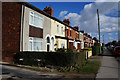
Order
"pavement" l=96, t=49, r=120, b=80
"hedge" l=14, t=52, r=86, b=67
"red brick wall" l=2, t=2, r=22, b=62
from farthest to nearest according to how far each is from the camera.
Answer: "red brick wall" l=2, t=2, r=22, b=62
"hedge" l=14, t=52, r=86, b=67
"pavement" l=96, t=49, r=120, b=80

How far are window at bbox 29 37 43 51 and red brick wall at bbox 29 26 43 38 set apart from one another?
17.4 inches

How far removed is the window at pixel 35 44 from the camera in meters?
12.3

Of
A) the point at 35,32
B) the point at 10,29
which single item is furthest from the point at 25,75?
the point at 35,32

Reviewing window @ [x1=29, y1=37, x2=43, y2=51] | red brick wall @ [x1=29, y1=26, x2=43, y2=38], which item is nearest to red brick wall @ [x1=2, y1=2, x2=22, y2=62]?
red brick wall @ [x1=29, y1=26, x2=43, y2=38]

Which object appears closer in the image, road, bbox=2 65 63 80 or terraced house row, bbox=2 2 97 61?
road, bbox=2 65 63 80

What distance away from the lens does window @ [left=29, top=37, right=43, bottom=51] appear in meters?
12.3

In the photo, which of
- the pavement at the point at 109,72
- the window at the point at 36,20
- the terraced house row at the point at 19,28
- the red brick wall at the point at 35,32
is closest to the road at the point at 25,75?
the pavement at the point at 109,72

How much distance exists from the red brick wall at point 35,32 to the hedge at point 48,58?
2956mm

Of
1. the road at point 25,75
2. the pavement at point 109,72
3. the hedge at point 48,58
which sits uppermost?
the hedge at point 48,58

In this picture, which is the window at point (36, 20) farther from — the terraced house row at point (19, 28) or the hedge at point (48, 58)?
the hedge at point (48, 58)

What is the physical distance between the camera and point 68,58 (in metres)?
8.73

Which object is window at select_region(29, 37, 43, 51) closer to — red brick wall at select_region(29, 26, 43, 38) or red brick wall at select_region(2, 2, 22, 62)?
red brick wall at select_region(29, 26, 43, 38)

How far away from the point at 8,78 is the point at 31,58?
3.67 meters

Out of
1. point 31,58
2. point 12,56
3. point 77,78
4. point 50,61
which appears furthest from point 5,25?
point 77,78
